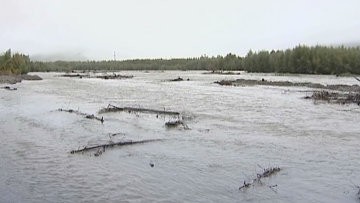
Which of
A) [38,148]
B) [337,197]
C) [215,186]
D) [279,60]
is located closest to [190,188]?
[215,186]

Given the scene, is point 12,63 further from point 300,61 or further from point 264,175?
point 264,175

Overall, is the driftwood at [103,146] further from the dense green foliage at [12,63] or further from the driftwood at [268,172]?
the dense green foliage at [12,63]

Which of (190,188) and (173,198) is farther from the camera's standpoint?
(190,188)

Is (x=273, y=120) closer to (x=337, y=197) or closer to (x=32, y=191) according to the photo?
(x=337, y=197)

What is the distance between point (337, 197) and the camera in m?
10.2

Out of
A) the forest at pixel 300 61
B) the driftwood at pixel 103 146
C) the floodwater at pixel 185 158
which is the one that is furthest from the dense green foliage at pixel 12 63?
the driftwood at pixel 103 146

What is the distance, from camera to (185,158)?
14070 mm

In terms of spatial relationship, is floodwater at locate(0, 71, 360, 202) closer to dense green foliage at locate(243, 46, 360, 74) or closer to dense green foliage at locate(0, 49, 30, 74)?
dense green foliage at locate(243, 46, 360, 74)

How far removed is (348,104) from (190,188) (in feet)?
68.7

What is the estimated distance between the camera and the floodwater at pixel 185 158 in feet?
34.5

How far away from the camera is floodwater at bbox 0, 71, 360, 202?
10.5 metres

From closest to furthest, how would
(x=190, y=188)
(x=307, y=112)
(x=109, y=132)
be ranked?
(x=190, y=188) < (x=109, y=132) < (x=307, y=112)

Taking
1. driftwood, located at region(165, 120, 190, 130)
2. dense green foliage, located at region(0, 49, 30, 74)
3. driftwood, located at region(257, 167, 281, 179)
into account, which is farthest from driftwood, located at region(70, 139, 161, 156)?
dense green foliage, located at region(0, 49, 30, 74)

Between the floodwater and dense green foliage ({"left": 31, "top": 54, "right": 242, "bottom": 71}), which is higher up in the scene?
dense green foliage ({"left": 31, "top": 54, "right": 242, "bottom": 71})
